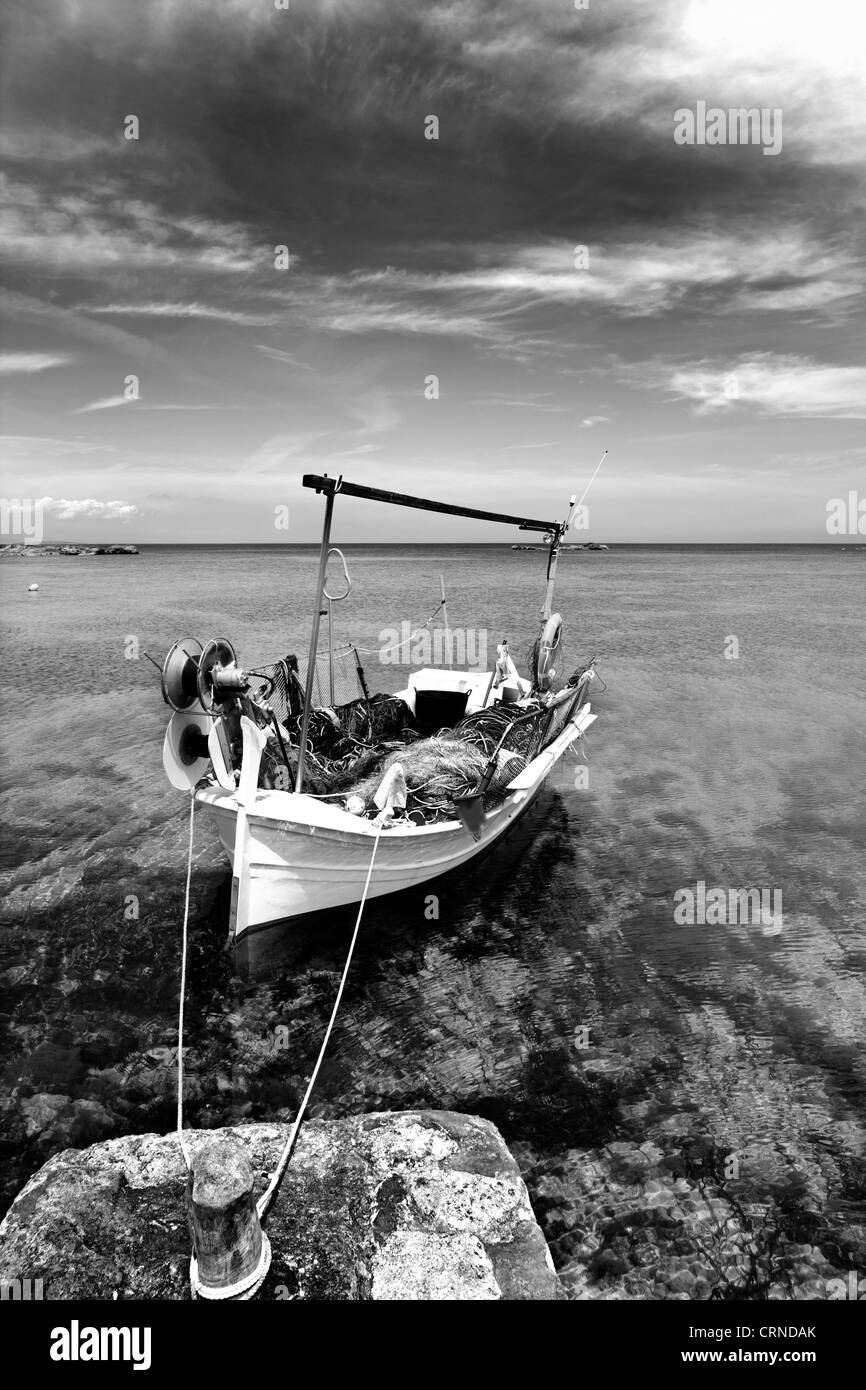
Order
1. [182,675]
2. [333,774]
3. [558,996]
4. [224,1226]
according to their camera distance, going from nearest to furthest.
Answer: [224,1226], [182,675], [558,996], [333,774]

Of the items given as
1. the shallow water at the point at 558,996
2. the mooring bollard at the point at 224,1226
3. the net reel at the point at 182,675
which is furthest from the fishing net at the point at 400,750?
the mooring bollard at the point at 224,1226

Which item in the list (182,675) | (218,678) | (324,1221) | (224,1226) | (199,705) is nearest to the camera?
(224,1226)

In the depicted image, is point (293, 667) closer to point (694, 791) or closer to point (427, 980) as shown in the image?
point (427, 980)

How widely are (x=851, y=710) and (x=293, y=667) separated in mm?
18854

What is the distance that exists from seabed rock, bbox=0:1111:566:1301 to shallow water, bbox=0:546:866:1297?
115 cm

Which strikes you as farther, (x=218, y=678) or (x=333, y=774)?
(x=333, y=774)

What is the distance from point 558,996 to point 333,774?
473cm

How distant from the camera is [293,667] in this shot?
1278 cm

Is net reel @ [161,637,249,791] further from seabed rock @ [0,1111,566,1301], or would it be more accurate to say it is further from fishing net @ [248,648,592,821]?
seabed rock @ [0,1111,566,1301]

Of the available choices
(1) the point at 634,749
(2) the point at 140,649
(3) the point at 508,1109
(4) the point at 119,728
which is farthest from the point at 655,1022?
(2) the point at 140,649

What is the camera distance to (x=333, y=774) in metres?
11.0

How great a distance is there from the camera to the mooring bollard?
345 cm

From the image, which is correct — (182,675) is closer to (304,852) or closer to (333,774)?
(304,852)

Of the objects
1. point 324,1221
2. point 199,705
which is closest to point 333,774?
point 199,705
